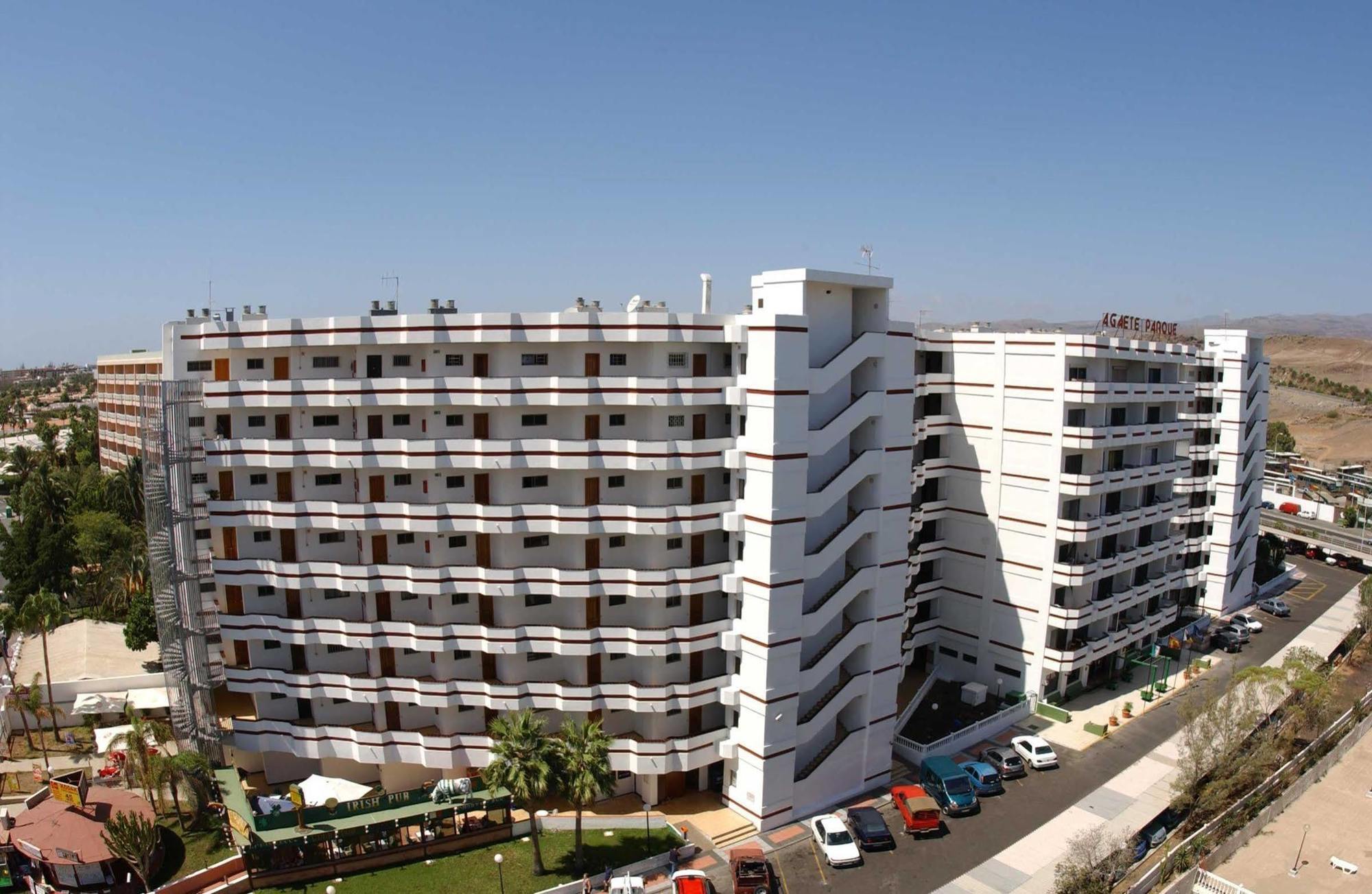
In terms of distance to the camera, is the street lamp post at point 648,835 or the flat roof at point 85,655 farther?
the flat roof at point 85,655

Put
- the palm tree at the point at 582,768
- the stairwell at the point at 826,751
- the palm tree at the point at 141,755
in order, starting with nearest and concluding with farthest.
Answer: the palm tree at the point at 582,768, the palm tree at the point at 141,755, the stairwell at the point at 826,751

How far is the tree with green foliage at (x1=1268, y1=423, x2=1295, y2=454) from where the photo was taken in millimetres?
179500

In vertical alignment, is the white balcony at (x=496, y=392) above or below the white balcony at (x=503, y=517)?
above

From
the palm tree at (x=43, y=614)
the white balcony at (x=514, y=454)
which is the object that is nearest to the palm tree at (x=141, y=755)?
the palm tree at (x=43, y=614)

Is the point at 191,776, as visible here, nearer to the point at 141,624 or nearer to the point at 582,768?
the point at 141,624

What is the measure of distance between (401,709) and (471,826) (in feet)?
25.7

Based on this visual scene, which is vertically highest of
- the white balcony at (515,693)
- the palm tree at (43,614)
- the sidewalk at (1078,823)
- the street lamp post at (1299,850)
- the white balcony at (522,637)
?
the white balcony at (522,637)

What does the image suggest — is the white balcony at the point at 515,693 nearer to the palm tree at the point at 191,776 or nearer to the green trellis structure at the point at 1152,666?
the palm tree at the point at 191,776

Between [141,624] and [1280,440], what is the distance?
21105cm

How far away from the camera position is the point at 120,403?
101m

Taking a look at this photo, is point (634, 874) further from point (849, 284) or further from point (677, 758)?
point (849, 284)

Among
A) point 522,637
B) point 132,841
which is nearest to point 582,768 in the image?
point 522,637

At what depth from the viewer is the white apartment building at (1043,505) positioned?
2260 inches

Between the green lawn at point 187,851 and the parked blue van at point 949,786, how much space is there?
3784 cm
